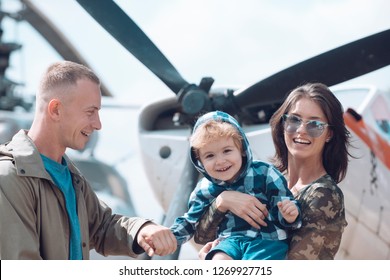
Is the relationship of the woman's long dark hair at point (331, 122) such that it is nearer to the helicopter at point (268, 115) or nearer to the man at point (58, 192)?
the man at point (58, 192)

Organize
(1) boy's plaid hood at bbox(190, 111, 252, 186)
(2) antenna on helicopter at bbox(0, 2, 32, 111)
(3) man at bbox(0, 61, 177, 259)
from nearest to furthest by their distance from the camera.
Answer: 1. (3) man at bbox(0, 61, 177, 259)
2. (1) boy's plaid hood at bbox(190, 111, 252, 186)
3. (2) antenna on helicopter at bbox(0, 2, 32, 111)

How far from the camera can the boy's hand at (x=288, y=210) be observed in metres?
2.09

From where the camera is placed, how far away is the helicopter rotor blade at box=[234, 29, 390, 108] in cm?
384

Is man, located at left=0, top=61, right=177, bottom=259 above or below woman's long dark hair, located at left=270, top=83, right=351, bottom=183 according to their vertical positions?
below

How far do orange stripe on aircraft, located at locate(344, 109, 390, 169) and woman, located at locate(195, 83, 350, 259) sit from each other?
253 cm

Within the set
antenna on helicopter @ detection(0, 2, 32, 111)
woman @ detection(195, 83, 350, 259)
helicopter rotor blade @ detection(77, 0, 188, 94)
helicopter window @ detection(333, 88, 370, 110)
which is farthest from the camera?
antenna on helicopter @ detection(0, 2, 32, 111)

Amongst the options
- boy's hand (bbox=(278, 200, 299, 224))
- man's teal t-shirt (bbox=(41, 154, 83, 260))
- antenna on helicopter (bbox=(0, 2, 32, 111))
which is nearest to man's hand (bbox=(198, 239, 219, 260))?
boy's hand (bbox=(278, 200, 299, 224))

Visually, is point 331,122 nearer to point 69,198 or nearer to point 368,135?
point 69,198

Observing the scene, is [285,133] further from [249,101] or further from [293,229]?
[249,101]

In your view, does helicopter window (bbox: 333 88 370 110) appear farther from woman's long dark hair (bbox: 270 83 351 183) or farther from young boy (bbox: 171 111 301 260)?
young boy (bbox: 171 111 301 260)

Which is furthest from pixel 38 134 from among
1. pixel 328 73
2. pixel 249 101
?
pixel 249 101

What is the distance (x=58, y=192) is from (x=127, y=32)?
2.46m
